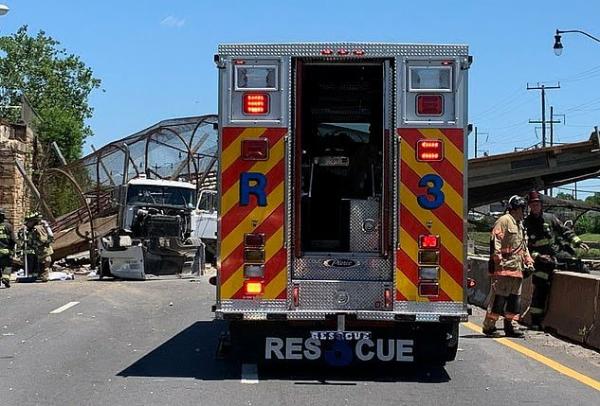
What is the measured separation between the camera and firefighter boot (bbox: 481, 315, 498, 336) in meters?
12.3

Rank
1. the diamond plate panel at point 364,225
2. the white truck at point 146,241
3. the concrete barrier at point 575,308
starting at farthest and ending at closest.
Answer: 1. the white truck at point 146,241
2. the concrete barrier at point 575,308
3. the diamond plate panel at point 364,225

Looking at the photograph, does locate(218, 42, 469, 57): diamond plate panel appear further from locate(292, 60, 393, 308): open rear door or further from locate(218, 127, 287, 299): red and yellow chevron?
locate(218, 127, 287, 299): red and yellow chevron

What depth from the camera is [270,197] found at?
29.2 ft

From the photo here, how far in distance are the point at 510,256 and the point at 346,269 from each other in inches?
138

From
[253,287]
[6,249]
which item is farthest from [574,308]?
[6,249]

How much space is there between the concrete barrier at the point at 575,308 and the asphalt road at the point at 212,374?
9.0 inches

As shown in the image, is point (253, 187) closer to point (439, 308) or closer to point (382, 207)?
point (382, 207)

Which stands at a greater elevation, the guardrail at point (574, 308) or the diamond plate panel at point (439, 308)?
the diamond plate panel at point (439, 308)

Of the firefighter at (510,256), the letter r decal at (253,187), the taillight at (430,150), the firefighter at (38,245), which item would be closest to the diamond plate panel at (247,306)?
the letter r decal at (253,187)

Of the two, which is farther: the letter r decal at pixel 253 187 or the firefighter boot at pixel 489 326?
the firefighter boot at pixel 489 326

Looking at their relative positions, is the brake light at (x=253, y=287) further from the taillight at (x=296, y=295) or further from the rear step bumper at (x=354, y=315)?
the taillight at (x=296, y=295)

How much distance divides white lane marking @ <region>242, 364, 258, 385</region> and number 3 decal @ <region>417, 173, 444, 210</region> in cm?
238

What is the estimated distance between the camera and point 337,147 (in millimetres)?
11594

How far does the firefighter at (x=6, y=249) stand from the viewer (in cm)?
2062
